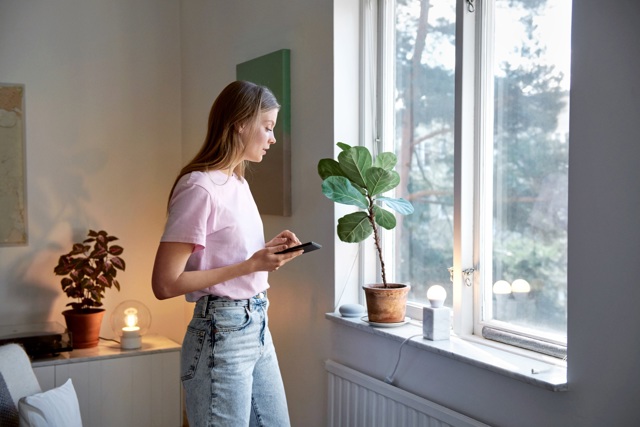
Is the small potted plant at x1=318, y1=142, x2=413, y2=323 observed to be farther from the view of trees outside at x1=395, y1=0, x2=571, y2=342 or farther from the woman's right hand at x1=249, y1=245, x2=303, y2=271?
the woman's right hand at x1=249, y1=245, x2=303, y2=271

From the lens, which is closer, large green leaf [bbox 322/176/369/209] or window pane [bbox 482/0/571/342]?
window pane [bbox 482/0/571/342]

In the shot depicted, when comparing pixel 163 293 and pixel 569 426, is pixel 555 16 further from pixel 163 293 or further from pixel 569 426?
pixel 163 293

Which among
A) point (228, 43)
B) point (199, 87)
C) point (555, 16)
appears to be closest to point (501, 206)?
point (555, 16)

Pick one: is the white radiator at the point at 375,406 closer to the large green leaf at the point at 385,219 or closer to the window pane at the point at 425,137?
the window pane at the point at 425,137

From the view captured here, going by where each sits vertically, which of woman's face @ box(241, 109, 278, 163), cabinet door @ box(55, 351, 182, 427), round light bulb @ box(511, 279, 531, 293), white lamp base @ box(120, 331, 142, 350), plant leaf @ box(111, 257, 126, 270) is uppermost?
woman's face @ box(241, 109, 278, 163)

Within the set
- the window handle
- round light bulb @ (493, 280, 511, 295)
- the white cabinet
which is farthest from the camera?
the white cabinet

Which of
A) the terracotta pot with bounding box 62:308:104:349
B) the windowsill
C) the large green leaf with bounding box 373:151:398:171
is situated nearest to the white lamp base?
the terracotta pot with bounding box 62:308:104:349

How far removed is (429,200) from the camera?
2746 mm

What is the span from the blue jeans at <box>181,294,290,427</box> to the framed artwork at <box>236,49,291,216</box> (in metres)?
1.14

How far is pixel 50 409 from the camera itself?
2.39 meters

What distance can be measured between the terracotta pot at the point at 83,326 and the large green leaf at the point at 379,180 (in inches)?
74.3

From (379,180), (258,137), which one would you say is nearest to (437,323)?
(379,180)

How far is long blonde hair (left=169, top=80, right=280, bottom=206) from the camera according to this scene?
215cm

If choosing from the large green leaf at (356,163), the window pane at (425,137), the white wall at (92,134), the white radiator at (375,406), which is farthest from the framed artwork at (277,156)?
the white wall at (92,134)
